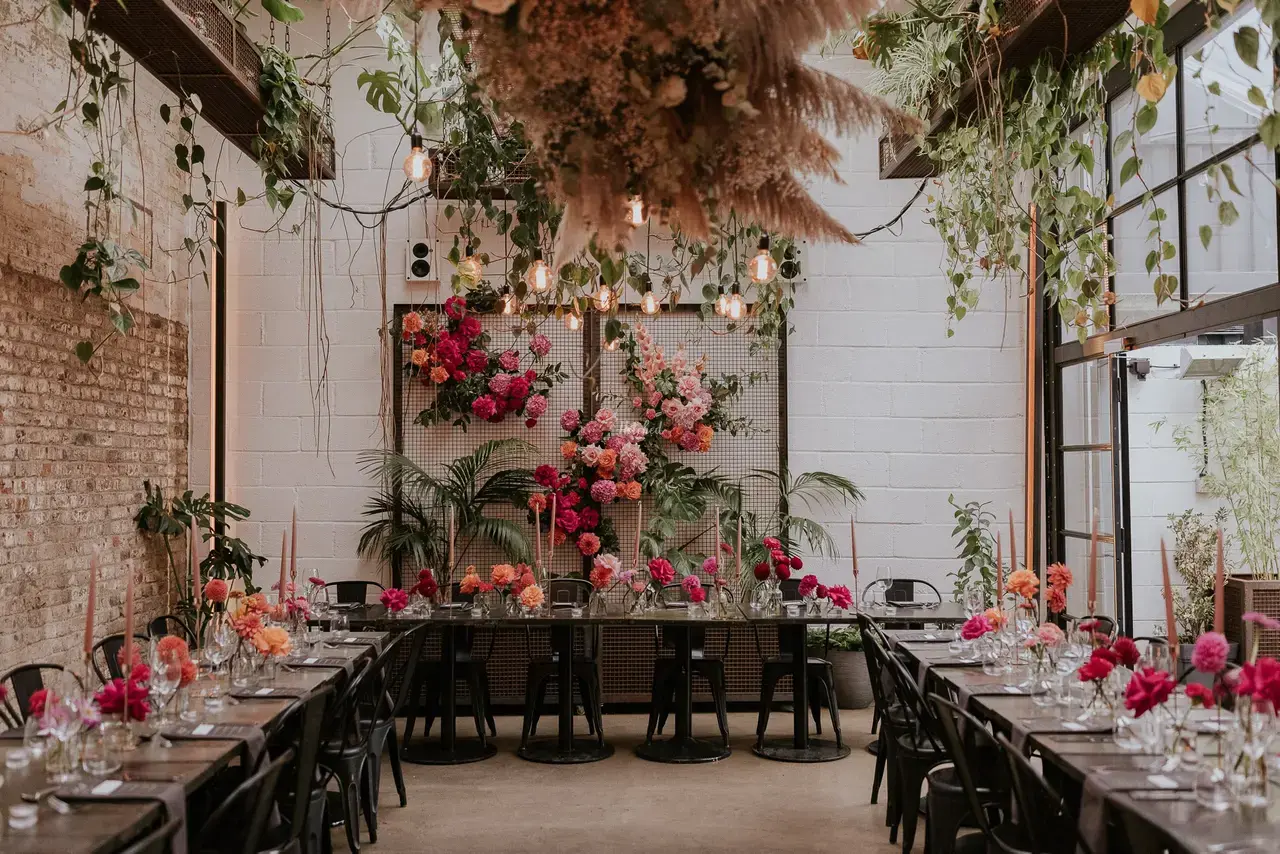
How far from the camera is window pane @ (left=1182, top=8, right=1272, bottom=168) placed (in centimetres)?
515

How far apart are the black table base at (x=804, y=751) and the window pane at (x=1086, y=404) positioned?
2488mm

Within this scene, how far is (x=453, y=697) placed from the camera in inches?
255

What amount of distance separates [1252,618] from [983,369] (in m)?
5.69

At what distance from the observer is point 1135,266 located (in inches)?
257

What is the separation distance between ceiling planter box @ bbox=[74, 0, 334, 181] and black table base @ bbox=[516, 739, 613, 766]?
3450 millimetres

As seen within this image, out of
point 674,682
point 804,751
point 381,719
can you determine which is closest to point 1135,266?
point 804,751

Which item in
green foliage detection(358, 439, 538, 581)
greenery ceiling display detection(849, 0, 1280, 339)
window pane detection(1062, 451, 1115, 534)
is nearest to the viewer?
greenery ceiling display detection(849, 0, 1280, 339)

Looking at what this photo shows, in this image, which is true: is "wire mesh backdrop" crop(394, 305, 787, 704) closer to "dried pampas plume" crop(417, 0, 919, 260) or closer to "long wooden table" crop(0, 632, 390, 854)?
"long wooden table" crop(0, 632, 390, 854)

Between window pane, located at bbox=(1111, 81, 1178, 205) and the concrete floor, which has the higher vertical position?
window pane, located at bbox=(1111, 81, 1178, 205)

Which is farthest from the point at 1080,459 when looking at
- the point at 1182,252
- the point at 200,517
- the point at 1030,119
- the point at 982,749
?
the point at 200,517

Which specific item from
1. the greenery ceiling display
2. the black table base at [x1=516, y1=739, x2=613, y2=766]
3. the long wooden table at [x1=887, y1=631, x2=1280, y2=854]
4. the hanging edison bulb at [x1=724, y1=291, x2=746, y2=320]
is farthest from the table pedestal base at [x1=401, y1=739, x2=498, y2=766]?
the greenery ceiling display

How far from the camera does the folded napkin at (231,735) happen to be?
3711 millimetres

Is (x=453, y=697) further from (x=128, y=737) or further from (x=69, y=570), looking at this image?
(x=128, y=737)

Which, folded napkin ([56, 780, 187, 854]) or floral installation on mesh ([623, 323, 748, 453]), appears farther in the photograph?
floral installation on mesh ([623, 323, 748, 453])
